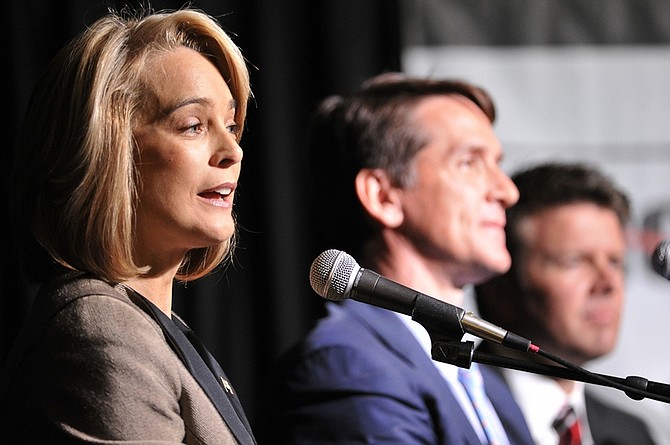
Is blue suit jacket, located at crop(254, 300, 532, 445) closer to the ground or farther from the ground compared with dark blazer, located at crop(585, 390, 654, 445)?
farther from the ground

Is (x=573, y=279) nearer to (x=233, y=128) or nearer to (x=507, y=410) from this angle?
(x=507, y=410)

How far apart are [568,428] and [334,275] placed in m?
1.34

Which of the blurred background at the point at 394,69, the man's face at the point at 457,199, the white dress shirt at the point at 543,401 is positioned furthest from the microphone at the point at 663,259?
the blurred background at the point at 394,69

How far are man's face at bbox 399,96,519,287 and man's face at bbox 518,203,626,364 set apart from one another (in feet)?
1.13

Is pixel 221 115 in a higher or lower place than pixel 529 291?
→ higher

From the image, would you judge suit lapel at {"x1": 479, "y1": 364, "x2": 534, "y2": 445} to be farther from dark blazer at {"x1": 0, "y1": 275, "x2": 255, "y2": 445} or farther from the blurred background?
dark blazer at {"x1": 0, "y1": 275, "x2": 255, "y2": 445}

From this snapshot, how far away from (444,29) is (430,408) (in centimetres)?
110

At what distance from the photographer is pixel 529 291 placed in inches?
103

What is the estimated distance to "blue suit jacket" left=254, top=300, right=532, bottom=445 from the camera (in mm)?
1929

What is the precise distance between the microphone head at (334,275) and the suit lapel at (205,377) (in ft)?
0.70

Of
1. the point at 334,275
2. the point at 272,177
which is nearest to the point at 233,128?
the point at 334,275

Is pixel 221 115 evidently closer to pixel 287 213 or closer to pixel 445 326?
pixel 445 326

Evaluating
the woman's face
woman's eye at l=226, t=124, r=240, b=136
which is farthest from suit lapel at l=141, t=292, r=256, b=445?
woman's eye at l=226, t=124, r=240, b=136

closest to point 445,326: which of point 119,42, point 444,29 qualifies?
point 119,42
